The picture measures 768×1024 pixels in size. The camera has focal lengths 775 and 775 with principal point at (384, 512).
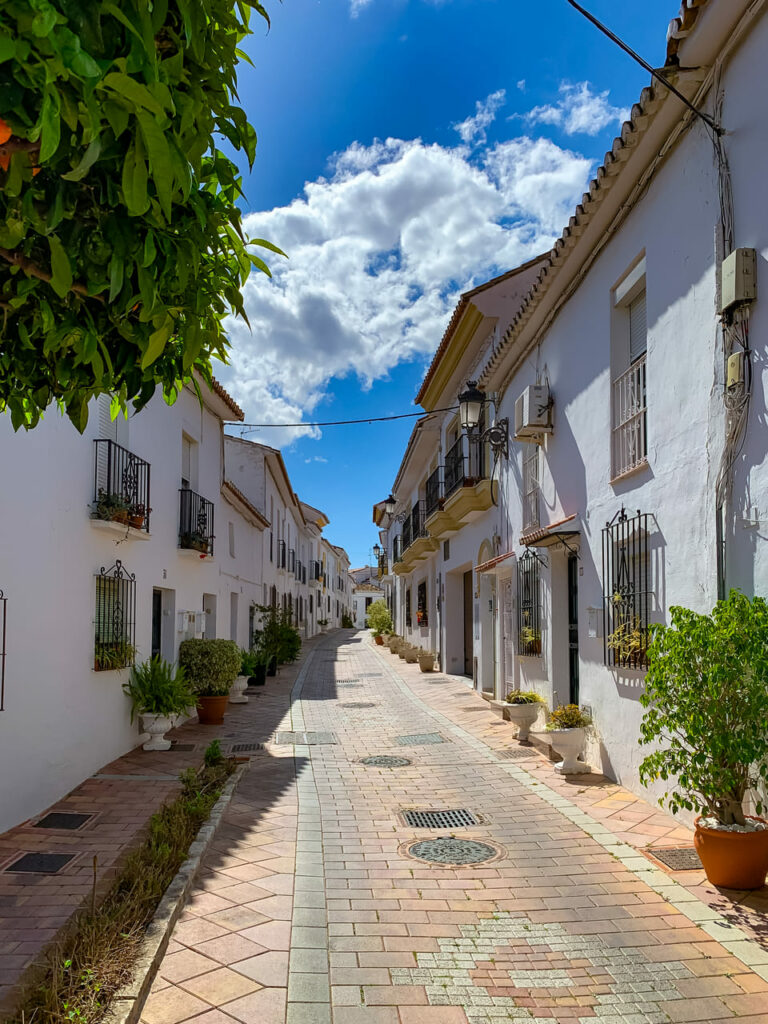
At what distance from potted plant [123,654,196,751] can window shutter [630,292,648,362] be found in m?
6.63

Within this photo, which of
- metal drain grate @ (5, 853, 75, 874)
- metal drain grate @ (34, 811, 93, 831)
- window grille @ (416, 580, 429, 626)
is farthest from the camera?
window grille @ (416, 580, 429, 626)

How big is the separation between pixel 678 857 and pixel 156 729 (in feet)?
21.0

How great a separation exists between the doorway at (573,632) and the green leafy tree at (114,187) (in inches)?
283

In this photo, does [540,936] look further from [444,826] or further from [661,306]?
[661,306]

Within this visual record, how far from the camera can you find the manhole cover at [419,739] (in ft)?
33.5

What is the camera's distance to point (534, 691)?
10.5 meters

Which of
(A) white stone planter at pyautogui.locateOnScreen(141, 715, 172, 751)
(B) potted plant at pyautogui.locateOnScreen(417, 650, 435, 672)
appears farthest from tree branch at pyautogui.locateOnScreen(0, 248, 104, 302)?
(B) potted plant at pyautogui.locateOnScreen(417, 650, 435, 672)

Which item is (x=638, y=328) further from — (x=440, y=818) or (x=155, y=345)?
(x=155, y=345)

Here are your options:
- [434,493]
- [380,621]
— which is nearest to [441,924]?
[434,493]

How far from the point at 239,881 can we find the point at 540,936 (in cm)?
193

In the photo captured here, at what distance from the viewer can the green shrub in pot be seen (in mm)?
11805

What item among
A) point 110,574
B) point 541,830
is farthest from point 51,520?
point 541,830

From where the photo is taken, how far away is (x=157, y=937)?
386cm

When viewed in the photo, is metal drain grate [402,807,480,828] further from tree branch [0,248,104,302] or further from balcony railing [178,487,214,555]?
balcony railing [178,487,214,555]
